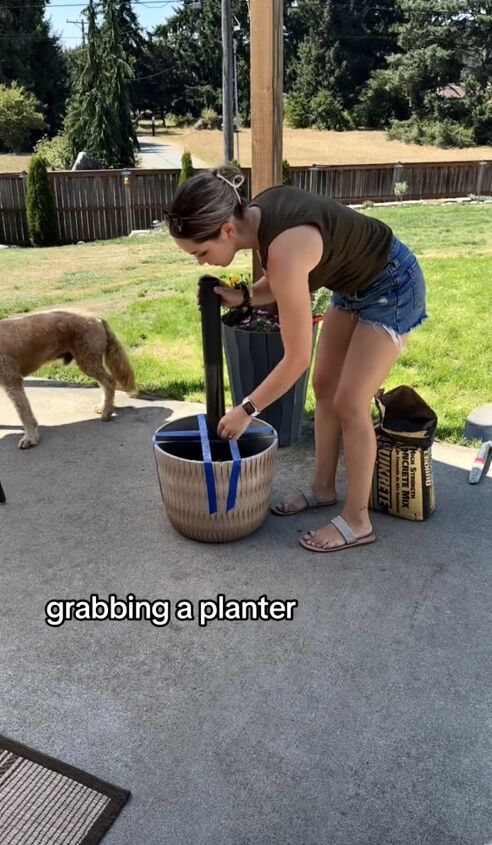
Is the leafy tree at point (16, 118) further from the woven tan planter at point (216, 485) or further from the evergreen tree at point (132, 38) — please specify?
the woven tan planter at point (216, 485)

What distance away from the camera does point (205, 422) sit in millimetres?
2793

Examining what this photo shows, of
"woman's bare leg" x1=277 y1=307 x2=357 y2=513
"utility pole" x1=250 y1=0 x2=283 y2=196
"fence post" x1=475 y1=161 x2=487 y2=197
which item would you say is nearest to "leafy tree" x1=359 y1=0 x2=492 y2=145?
"fence post" x1=475 y1=161 x2=487 y2=197

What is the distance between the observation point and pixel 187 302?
708cm

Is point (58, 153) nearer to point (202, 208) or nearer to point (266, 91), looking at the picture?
point (266, 91)

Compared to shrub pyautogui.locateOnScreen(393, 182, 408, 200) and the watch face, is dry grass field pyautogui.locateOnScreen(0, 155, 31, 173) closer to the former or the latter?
shrub pyautogui.locateOnScreen(393, 182, 408, 200)

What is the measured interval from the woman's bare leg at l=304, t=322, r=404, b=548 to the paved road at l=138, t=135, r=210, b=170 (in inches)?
1021

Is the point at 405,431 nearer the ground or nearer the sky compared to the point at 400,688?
nearer the sky

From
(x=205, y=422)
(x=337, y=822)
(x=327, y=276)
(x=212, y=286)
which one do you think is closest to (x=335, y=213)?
(x=327, y=276)

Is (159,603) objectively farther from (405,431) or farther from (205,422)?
(405,431)

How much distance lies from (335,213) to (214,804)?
1.78 meters

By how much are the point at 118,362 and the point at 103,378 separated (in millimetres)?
162

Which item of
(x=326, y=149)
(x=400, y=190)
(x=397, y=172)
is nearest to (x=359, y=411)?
(x=400, y=190)

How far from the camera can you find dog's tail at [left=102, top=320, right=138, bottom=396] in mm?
4031

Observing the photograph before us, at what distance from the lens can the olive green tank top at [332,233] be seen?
216 centimetres
